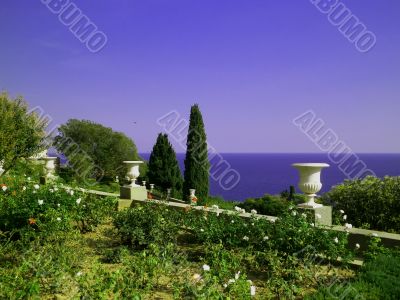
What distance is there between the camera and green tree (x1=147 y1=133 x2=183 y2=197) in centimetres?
2231

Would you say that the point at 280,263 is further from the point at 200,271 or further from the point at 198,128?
the point at 198,128

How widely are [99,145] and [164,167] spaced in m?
7.44

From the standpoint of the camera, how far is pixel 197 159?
18766 mm

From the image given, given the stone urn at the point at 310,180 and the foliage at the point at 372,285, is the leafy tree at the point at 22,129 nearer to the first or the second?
the stone urn at the point at 310,180

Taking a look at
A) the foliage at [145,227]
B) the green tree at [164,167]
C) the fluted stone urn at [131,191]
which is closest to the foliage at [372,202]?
the fluted stone urn at [131,191]

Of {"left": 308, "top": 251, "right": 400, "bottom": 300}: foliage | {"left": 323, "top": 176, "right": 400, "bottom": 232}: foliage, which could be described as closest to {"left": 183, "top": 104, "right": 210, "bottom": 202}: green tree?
{"left": 323, "top": 176, "right": 400, "bottom": 232}: foliage

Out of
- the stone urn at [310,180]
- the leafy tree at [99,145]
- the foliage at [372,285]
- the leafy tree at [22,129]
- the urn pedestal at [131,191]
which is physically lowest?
the foliage at [372,285]

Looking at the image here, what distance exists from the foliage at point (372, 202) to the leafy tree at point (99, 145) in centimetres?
2039

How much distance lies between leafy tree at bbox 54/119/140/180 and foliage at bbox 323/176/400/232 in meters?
20.4

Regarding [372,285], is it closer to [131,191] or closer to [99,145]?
[131,191]

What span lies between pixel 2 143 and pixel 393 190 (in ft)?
35.8

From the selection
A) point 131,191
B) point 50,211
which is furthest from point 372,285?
point 131,191

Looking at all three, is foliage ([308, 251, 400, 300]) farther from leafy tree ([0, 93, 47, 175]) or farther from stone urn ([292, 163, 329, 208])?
leafy tree ([0, 93, 47, 175])

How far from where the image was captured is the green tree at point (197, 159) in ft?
61.1
